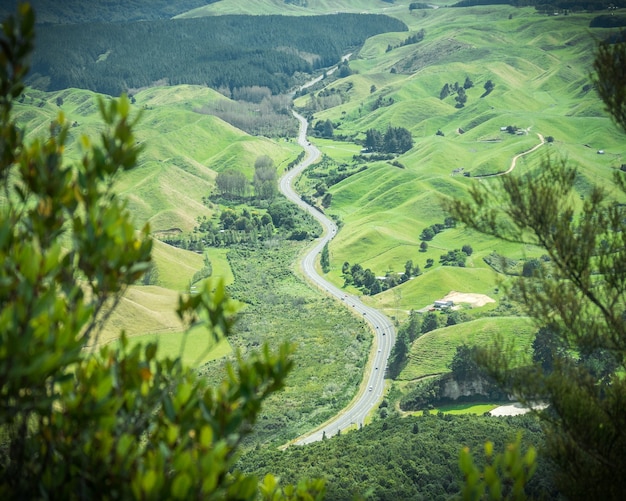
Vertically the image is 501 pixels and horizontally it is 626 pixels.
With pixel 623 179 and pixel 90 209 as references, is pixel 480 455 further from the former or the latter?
pixel 90 209

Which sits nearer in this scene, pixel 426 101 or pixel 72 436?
pixel 72 436

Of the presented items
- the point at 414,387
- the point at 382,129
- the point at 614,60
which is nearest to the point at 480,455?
the point at 414,387

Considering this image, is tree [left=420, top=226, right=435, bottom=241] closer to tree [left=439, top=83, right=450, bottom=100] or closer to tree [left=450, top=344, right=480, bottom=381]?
tree [left=450, top=344, right=480, bottom=381]

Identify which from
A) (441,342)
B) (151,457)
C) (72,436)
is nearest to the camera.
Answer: (151,457)

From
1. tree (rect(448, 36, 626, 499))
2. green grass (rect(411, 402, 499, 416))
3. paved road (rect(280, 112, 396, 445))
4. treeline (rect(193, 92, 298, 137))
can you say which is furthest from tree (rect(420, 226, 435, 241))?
tree (rect(448, 36, 626, 499))

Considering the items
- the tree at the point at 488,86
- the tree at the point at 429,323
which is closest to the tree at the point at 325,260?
the tree at the point at 429,323

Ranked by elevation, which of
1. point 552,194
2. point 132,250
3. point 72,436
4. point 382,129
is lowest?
point 382,129

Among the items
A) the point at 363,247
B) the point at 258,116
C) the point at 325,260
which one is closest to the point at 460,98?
the point at 258,116
